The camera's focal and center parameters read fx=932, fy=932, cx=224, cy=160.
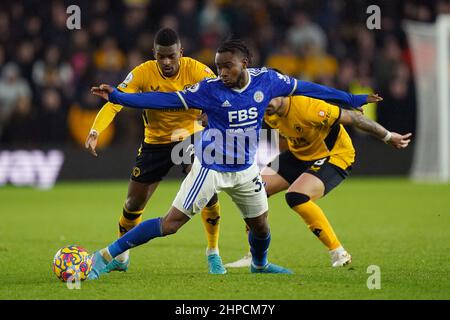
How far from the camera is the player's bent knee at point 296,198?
873 cm

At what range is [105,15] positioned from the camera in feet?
66.9

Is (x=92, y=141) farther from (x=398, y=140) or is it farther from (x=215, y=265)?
(x=398, y=140)

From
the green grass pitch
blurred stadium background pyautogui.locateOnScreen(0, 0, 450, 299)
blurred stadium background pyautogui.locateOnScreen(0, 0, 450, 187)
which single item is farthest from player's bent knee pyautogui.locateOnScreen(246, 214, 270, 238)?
blurred stadium background pyautogui.locateOnScreen(0, 0, 450, 187)

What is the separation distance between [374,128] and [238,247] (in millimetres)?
2673

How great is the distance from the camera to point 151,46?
64.4 ft

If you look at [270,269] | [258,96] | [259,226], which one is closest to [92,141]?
[258,96]

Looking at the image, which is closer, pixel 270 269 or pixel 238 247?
pixel 270 269

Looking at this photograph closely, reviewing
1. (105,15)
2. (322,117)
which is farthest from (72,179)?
(322,117)

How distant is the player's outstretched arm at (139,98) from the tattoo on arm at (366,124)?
1949 mm

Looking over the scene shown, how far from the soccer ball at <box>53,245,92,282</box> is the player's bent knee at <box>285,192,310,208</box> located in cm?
210

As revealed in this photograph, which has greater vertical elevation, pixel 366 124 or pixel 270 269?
pixel 366 124

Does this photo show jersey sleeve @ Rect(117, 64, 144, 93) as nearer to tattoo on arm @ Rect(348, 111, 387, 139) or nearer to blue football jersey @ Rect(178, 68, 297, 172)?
blue football jersey @ Rect(178, 68, 297, 172)

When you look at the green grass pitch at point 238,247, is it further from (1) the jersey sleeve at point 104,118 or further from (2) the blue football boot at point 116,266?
(1) the jersey sleeve at point 104,118

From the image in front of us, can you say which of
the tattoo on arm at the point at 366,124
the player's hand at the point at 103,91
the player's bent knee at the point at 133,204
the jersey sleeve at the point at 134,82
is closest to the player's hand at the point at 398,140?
the tattoo on arm at the point at 366,124
